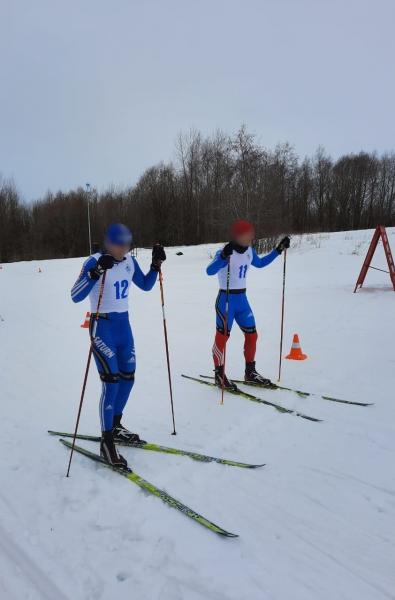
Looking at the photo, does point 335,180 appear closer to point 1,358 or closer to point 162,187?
point 162,187

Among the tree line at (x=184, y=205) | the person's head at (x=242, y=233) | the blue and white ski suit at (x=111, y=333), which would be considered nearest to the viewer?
the blue and white ski suit at (x=111, y=333)

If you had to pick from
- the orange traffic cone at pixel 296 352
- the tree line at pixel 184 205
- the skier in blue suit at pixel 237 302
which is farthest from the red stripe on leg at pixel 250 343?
the tree line at pixel 184 205

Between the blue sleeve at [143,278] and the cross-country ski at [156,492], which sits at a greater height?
the blue sleeve at [143,278]

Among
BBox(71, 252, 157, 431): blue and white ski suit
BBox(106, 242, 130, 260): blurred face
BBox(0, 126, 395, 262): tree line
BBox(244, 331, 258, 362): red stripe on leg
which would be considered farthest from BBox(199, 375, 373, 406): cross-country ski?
BBox(0, 126, 395, 262): tree line

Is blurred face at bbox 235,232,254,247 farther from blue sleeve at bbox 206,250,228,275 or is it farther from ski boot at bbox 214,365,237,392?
ski boot at bbox 214,365,237,392

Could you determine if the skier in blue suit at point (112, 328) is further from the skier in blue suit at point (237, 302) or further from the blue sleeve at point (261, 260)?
the blue sleeve at point (261, 260)

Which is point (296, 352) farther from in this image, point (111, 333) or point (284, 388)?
point (111, 333)

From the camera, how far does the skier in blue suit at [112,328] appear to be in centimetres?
331

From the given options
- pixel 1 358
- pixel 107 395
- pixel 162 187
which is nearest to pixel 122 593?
pixel 107 395

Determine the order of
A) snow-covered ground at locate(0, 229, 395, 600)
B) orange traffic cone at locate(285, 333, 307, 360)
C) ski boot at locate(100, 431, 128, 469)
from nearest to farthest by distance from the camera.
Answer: snow-covered ground at locate(0, 229, 395, 600) < ski boot at locate(100, 431, 128, 469) < orange traffic cone at locate(285, 333, 307, 360)

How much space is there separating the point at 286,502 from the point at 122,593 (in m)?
1.27

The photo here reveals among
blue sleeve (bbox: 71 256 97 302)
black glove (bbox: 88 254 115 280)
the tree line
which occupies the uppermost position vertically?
the tree line

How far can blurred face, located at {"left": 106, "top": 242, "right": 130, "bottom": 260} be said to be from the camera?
3428 millimetres

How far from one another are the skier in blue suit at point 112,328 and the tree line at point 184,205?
31.3 metres
